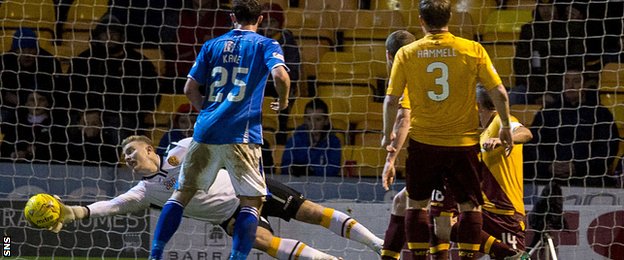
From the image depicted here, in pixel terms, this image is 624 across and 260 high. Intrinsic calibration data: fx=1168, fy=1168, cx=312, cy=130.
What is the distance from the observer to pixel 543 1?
11086mm

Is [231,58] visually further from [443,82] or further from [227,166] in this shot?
[443,82]

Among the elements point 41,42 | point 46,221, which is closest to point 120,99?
point 41,42

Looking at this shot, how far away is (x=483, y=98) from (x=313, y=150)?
9.93 feet

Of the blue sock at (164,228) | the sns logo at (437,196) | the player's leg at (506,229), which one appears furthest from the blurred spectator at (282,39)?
the blue sock at (164,228)

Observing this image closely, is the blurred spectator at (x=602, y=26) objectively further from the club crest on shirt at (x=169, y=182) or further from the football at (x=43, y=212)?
the football at (x=43, y=212)

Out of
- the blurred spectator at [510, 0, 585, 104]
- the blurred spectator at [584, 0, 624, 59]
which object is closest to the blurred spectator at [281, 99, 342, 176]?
the blurred spectator at [510, 0, 585, 104]

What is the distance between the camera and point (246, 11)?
6281 mm

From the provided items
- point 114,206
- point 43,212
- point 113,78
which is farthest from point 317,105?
point 43,212

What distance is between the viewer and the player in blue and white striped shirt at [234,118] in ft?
20.4

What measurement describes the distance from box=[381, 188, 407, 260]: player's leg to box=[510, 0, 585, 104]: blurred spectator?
4.16 metres

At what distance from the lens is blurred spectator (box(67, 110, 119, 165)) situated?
9977mm

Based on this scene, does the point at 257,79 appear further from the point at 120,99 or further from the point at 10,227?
the point at 120,99

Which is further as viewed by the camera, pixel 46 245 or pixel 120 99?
pixel 120 99

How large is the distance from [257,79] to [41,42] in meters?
5.15
